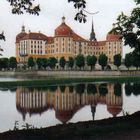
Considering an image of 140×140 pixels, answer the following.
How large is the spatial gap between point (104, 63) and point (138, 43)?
218ft

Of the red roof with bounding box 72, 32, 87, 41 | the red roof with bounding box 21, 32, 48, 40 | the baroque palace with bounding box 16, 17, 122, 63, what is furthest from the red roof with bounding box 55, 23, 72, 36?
the red roof with bounding box 21, 32, 48, 40

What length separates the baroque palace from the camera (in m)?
110

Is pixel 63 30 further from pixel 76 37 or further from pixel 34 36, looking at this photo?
pixel 34 36

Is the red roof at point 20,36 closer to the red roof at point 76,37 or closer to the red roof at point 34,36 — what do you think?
the red roof at point 34,36

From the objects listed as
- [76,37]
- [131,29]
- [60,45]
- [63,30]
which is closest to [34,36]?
[60,45]

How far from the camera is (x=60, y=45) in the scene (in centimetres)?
10962

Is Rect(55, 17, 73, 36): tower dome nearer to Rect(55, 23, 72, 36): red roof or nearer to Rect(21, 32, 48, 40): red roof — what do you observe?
Rect(55, 23, 72, 36): red roof

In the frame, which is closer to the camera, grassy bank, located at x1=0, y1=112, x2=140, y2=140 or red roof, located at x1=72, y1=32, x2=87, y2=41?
grassy bank, located at x1=0, y1=112, x2=140, y2=140

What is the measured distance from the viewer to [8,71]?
89.1 meters

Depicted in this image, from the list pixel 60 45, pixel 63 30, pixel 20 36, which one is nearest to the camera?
pixel 63 30

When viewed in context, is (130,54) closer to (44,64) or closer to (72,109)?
(72,109)

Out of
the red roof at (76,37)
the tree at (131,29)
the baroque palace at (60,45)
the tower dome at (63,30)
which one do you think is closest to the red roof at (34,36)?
the baroque palace at (60,45)

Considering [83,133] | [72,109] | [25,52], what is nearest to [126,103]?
[72,109]

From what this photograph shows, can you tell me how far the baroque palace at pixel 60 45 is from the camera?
359 ft
